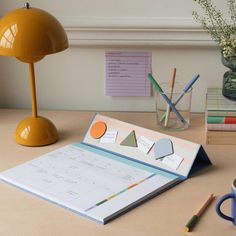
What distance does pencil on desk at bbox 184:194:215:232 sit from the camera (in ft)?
2.51

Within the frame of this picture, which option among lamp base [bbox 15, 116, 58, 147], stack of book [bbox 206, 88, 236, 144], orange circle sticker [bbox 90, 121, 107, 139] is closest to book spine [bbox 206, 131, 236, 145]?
stack of book [bbox 206, 88, 236, 144]

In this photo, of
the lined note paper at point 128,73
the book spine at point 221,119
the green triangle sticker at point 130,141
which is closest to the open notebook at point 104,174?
the green triangle sticker at point 130,141

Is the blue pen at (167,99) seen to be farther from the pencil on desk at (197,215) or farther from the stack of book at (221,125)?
the pencil on desk at (197,215)

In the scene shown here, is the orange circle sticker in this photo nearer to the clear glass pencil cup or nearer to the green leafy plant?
the clear glass pencil cup

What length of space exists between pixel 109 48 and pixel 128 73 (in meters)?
0.07

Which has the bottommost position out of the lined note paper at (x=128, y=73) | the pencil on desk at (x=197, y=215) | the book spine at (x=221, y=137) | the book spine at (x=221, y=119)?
the pencil on desk at (x=197, y=215)

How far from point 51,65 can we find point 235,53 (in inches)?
18.3

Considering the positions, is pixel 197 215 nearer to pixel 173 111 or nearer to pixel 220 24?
pixel 173 111

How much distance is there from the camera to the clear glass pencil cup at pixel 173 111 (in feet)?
3.74

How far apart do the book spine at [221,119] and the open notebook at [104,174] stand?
0.37 ft

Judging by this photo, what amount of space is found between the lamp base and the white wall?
22cm

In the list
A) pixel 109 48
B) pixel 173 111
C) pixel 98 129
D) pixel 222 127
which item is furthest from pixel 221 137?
pixel 109 48

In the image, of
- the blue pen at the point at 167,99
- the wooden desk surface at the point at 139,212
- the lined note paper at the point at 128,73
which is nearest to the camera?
the wooden desk surface at the point at 139,212

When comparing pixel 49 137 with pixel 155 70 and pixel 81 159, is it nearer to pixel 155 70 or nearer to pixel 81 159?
pixel 81 159
